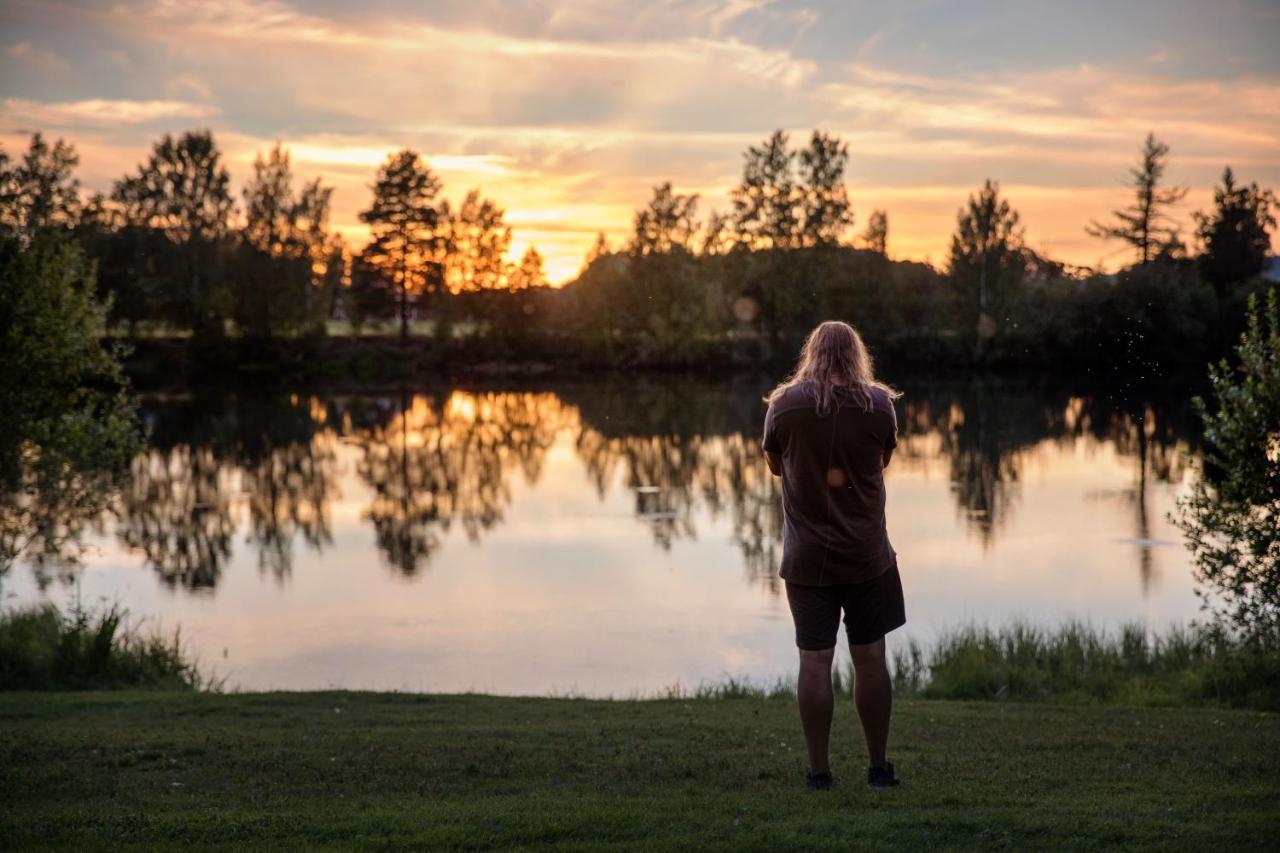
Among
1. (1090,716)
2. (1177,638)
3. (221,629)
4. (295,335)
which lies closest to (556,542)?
(221,629)

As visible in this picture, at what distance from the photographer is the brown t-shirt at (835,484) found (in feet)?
20.1

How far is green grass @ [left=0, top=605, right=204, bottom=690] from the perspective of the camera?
13.4 metres

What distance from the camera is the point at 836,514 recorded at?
20.1 ft

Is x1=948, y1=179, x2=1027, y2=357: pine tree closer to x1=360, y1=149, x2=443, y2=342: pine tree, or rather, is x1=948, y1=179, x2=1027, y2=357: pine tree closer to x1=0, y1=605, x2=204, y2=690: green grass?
x1=360, y1=149, x2=443, y2=342: pine tree

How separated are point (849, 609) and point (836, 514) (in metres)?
0.51

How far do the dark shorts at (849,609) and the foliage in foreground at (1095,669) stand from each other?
7.28 m

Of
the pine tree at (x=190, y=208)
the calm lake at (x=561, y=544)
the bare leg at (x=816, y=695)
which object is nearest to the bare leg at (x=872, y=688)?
the bare leg at (x=816, y=695)

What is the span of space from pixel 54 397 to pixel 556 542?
1345 cm

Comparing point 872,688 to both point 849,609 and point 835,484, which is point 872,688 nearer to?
point 849,609

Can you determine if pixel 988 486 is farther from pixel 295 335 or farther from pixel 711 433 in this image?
pixel 295 335

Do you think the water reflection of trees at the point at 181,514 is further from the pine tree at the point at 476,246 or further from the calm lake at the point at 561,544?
the pine tree at the point at 476,246

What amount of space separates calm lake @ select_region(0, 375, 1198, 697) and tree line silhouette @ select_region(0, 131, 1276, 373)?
14205mm

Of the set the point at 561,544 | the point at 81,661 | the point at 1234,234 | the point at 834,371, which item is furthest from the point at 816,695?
the point at 1234,234

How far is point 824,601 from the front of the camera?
6215 millimetres
